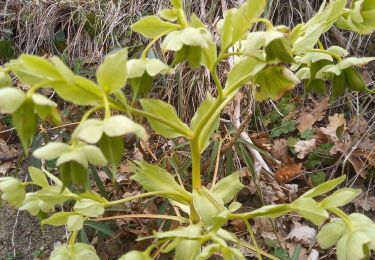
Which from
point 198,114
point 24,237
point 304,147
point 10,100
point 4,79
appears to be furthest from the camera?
point 304,147

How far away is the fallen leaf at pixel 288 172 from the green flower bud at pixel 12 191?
35.0 inches

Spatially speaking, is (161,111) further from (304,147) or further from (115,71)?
(304,147)

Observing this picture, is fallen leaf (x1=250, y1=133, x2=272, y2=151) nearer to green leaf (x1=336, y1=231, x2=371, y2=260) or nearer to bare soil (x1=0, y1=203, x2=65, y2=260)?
bare soil (x1=0, y1=203, x2=65, y2=260)

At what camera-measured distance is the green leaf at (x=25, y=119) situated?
30.9 inches

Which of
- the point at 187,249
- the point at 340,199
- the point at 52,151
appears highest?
the point at 52,151

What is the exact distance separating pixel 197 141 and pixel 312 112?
3.28 feet

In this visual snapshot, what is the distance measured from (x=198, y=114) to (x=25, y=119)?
1.37 ft

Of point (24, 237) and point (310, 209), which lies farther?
point (24, 237)

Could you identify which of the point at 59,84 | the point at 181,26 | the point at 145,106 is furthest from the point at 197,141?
the point at 59,84

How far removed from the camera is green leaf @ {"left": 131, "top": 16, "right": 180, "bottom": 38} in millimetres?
1000

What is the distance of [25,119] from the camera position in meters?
0.79

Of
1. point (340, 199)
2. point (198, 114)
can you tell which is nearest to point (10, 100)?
point (198, 114)

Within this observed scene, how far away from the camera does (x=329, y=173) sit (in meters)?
1.79

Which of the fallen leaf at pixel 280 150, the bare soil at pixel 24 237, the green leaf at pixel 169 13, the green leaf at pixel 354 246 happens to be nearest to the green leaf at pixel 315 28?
the green leaf at pixel 169 13
